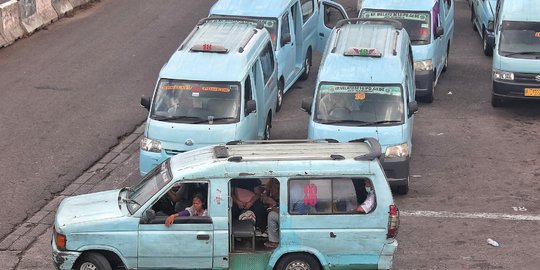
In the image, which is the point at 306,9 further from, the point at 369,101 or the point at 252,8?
the point at 369,101

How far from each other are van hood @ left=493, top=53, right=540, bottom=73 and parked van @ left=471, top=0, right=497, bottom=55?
308cm

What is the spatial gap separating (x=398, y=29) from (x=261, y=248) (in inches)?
316

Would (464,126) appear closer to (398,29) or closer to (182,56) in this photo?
(398,29)

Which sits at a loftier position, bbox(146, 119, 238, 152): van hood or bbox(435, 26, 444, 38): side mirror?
bbox(146, 119, 238, 152): van hood

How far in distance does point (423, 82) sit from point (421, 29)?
1278 mm

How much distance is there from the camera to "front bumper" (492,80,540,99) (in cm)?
2183

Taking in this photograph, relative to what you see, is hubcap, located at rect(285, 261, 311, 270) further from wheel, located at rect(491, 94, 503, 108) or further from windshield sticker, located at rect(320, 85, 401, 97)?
wheel, located at rect(491, 94, 503, 108)

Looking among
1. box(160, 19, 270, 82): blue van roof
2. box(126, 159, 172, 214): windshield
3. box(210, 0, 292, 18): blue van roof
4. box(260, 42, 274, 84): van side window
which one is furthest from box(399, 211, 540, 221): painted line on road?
box(210, 0, 292, 18): blue van roof

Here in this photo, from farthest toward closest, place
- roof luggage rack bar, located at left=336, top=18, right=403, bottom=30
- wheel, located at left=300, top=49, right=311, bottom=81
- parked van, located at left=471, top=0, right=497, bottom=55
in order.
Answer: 1. parked van, located at left=471, top=0, right=497, bottom=55
2. wheel, located at left=300, top=49, right=311, bottom=81
3. roof luggage rack bar, located at left=336, top=18, right=403, bottom=30

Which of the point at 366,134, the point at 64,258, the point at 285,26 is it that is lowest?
the point at 285,26

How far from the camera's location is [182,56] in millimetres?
18875

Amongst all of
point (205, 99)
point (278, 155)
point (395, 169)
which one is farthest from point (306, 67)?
point (278, 155)

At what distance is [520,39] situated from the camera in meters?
22.2

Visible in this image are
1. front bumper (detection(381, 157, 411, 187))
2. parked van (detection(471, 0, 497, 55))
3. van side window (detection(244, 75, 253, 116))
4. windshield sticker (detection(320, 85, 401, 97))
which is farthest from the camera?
parked van (detection(471, 0, 497, 55))
